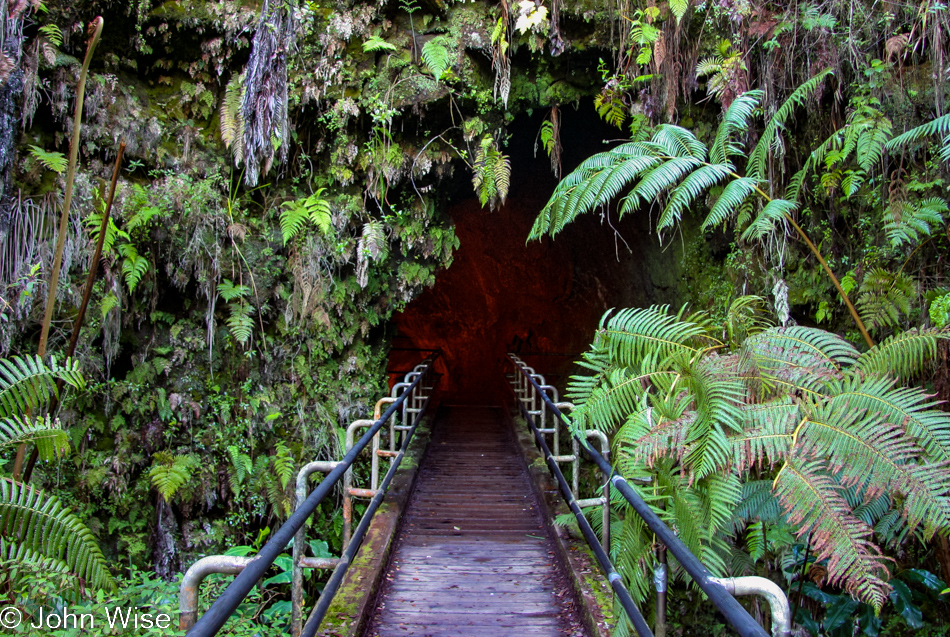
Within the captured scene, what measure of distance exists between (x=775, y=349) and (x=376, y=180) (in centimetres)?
473

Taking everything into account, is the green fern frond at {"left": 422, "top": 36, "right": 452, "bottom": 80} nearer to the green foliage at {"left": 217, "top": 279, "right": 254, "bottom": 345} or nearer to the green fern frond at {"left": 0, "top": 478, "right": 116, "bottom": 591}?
the green foliage at {"left": 217, "top": 279, "right": 254, "bottom": 345}

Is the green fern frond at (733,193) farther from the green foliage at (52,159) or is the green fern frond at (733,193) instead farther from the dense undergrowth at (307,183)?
the green foliage at (52,159)

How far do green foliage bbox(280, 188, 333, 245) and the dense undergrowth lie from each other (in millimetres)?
45

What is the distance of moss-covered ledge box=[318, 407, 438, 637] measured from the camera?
Answer: 2.81 meters

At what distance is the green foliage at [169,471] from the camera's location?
538 cm

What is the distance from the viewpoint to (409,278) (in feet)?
23.3

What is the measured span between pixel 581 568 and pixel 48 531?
10.9ft

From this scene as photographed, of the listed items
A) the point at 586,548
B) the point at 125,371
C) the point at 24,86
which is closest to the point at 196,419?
the point at 125,371

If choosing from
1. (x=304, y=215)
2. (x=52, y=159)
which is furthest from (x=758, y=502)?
(x=52, y=159)

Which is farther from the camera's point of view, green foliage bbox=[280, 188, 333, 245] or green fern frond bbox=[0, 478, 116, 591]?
green foliage bbox=[280, 188, 333, 245]

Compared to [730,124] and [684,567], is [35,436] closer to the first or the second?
[684,567]

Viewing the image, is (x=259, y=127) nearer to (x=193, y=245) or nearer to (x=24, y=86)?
(x=193, y=245)

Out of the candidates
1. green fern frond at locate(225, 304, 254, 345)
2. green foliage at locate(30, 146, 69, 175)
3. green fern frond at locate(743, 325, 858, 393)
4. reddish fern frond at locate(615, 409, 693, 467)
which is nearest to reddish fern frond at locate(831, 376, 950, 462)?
green fern frond at locate(743, 325, 858, 393)

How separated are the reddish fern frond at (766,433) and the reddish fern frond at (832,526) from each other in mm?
107
